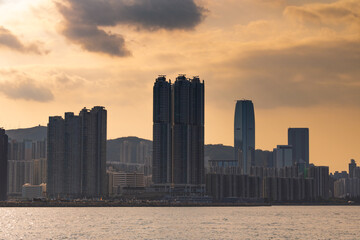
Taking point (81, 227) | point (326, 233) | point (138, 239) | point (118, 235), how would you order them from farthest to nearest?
1. point (81, 227)
2. point (326, 233)
3. point (118, 235)
4. point (138, 239)

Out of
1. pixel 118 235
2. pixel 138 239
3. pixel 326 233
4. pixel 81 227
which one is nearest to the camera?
pixel 138 239

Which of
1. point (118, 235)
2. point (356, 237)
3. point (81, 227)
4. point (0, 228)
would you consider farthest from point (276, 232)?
point (0, 228)

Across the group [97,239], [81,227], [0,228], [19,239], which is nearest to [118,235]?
[97,239]

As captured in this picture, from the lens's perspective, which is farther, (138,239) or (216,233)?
(216,233)

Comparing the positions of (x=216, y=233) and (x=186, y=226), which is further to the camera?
(x=186, y=226)

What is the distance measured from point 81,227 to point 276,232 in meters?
52.0

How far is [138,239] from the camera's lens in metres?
154

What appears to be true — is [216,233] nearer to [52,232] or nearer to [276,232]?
[276,232]

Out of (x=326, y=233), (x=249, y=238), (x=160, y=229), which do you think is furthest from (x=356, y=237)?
(x=160, y=229)

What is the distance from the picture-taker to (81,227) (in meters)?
195

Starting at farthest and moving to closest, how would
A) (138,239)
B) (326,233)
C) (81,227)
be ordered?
(81,227) → (326,233) → (138,239)

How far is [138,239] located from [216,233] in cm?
2450

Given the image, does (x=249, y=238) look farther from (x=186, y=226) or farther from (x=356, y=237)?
(x=186, y=226)

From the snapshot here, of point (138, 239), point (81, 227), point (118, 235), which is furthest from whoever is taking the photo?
point (81, 227)
